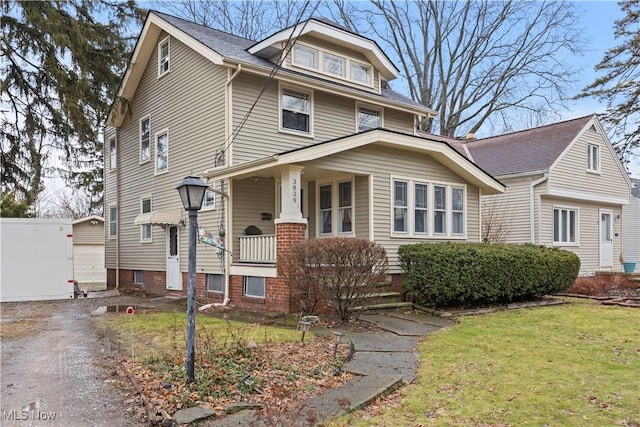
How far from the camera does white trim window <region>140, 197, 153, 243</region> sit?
15974 millimetres

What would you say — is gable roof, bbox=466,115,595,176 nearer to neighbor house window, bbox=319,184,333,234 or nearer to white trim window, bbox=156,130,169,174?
neighbor house window, bbox=319,184,333,234

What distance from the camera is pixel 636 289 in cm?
1484

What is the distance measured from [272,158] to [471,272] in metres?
4.78

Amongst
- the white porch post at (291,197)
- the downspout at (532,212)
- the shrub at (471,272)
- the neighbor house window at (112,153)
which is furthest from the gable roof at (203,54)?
the shrub at (471,272)

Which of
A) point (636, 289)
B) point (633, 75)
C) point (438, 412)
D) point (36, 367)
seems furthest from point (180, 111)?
point (633, 75)

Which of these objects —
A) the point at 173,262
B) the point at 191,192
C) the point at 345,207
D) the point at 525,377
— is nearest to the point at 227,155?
the point at 345,207

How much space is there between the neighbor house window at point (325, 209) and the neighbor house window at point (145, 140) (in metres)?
6.79

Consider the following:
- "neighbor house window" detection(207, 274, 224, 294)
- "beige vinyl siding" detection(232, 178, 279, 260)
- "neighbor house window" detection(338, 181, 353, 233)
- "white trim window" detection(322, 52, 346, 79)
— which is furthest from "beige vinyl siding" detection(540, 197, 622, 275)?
"neighbor house window" detection(207, 274, 224, 294)

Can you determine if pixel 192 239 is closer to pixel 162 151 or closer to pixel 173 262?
pixel 173 262

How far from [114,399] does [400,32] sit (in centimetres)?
3182

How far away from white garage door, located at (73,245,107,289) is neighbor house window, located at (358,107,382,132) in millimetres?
16760

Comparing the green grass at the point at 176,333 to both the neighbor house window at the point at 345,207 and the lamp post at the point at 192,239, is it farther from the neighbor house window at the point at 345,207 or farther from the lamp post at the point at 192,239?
the neighbor house window at the point at 345,207

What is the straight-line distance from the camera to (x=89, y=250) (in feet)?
83.0

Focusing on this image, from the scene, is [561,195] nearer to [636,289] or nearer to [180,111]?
[636,289]
